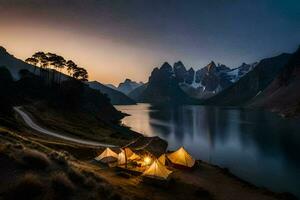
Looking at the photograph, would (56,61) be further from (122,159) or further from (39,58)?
(122,159)

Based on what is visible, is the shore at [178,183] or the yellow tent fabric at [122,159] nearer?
the shore at [178,183]

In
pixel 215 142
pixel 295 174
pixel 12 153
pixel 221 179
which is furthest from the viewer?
pixel 215 142

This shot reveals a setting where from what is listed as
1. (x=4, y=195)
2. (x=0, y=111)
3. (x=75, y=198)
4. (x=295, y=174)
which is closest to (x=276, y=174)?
→ (x=295, y=174)

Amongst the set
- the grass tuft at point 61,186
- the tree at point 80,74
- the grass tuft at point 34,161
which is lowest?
the grass tuft at point 61,186

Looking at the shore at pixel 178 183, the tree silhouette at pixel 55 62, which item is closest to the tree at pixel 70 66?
the tree silhouette at pixel 55 62

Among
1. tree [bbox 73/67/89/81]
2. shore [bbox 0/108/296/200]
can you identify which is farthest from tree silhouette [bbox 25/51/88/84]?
shore [bbox 0/108/296/200]

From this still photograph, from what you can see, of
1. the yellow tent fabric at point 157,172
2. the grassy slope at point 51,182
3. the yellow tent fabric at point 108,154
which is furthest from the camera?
the yellow tent fabric at point 108,154

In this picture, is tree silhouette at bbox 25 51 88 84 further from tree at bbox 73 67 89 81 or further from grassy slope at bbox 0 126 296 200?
grassy slope at bbox 0 126 296 200

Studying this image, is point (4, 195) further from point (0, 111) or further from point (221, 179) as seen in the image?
point (0, 111)

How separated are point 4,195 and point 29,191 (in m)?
1.26

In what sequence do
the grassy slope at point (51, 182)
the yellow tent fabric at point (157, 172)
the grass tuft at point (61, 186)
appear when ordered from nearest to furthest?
the grassy slope at point (51, 182) → the grass tuft at point (61, 186) → the yellow tent fabric at point (157, 172)

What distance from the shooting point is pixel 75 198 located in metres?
17.2

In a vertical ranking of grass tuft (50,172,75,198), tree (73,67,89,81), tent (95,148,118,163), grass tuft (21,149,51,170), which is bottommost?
tent (95,148,118,163)

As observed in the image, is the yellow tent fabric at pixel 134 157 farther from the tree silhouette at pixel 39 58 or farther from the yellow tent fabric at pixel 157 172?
the tree silhouette at pixel 39 58
